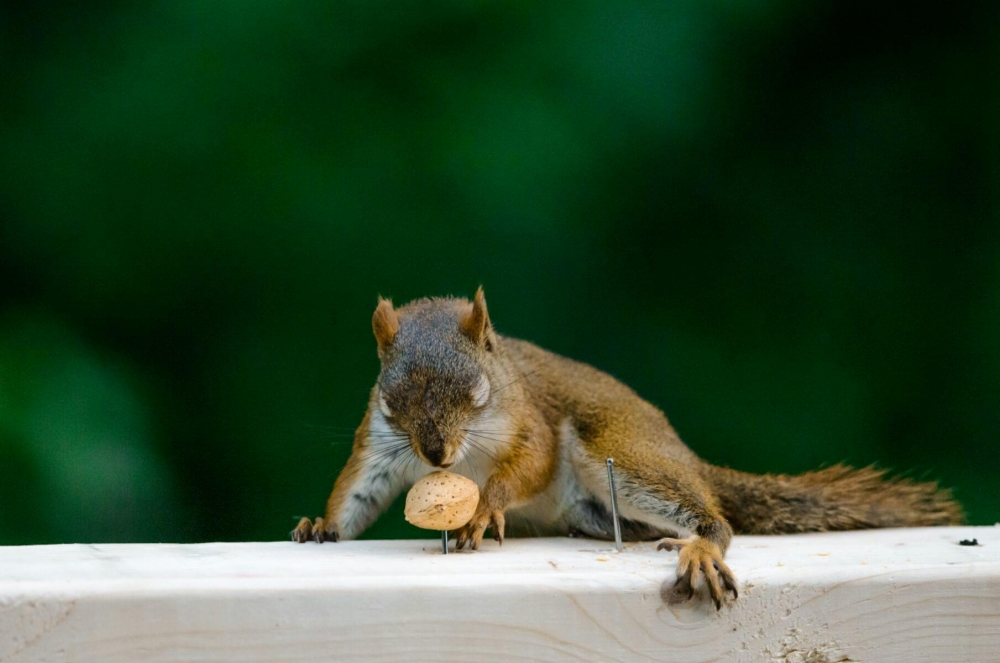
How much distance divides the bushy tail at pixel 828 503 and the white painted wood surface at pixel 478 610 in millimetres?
354

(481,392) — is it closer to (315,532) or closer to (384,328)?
(384,328)

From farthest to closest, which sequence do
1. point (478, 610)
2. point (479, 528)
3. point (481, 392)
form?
1. point (481, 392)
2. point (479, 528)
3. point (478, 610)

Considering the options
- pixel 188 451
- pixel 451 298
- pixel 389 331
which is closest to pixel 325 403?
pixel 188 451

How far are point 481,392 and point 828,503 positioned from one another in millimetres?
489

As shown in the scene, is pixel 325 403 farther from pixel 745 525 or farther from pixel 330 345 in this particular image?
pixel 745 525

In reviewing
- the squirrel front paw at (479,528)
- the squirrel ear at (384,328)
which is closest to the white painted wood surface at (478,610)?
the squirrel front paw at (479,528)

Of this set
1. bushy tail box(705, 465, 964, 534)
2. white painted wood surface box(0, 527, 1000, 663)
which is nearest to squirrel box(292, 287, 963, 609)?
bushy tail box(705, 465, 964, 534)

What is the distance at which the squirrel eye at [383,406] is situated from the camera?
1.32m

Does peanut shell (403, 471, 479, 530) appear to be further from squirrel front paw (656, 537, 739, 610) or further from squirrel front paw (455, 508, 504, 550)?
squirrel front paw (656, 537, 739, 610)

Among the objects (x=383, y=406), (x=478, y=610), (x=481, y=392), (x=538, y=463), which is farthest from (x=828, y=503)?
(x=478, y=610)

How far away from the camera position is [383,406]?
133 centimetres

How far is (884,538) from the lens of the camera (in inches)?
49.8

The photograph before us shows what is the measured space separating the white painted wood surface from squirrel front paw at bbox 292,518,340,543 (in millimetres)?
301

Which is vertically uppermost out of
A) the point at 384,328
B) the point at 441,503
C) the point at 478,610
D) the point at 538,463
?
the point at 384,328
